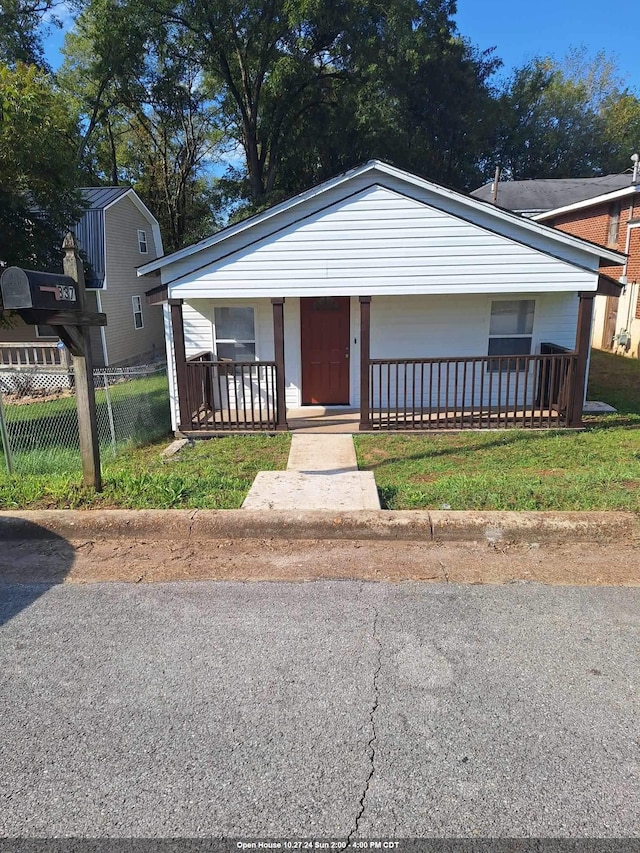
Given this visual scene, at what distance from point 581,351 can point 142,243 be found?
20.0 meters

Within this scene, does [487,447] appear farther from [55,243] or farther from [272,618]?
[55,243]

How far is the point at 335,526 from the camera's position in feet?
14.9

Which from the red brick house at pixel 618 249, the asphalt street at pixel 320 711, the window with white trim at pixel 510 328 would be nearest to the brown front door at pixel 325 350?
the window with white trim at pixel 510 328

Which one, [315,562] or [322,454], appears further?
[322,454]

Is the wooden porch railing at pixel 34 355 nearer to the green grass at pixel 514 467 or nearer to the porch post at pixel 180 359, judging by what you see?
the porch post at pixel 180 359

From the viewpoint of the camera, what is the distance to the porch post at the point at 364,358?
8836 mm

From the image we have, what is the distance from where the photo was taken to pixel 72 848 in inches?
78.2

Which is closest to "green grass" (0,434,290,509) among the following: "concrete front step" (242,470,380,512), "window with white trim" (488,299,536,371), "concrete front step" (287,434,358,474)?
"concrete front step" (242,470,380,512)

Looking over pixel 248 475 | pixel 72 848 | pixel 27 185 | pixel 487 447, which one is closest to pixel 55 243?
pixel 27 185

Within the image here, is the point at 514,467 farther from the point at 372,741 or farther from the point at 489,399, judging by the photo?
the point at 372,741

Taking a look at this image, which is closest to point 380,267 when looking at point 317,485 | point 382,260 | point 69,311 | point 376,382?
point 382,260

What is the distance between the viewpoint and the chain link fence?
7.14 meters

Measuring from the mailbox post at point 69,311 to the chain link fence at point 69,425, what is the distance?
133 centimetres

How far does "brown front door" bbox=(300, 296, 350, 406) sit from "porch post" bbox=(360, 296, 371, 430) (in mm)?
1636
